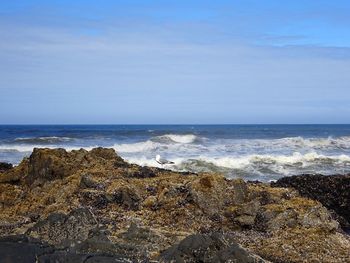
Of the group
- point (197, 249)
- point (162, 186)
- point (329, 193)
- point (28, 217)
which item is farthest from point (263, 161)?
point (197, 249)

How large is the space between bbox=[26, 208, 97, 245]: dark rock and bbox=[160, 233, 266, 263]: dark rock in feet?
5.01

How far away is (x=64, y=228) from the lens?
7078 millimetres

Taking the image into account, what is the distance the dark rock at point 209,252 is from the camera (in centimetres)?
571

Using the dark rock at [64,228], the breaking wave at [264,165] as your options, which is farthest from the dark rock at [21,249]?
the breaking wave at [264,165]

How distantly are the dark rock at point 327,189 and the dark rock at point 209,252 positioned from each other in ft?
15.8

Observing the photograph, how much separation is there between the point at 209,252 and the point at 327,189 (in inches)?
254

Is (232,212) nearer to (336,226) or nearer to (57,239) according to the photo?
(336,226)

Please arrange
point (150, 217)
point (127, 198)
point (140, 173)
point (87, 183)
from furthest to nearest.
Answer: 1. point (140, 173)
2. point (87, 183)
3. point (127, 198)
4. point (150, 217)

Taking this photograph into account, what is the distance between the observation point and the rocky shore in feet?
20.1

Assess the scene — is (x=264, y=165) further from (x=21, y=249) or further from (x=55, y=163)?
(x=21, y=249)

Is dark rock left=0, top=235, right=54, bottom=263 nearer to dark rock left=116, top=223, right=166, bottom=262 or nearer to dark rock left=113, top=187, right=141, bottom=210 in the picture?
dark rock left=116, top=223, right=166, bottom=262

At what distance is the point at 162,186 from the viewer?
9.42 meters

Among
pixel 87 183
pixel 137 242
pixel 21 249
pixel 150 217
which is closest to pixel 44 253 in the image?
pixel 21 249

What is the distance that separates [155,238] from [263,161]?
690 inches
